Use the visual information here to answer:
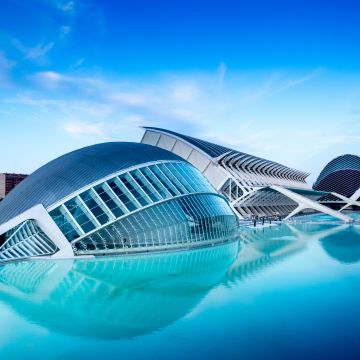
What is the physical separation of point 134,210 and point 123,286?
769cm

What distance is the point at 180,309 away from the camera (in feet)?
37.8

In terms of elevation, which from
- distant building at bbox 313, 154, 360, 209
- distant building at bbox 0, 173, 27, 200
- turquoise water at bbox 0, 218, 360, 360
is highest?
distant building at bbox 0, 173, 27, 200

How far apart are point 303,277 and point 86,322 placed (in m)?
9.77

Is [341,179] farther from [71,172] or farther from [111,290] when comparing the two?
[111,290]

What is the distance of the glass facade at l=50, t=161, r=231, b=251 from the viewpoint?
21031mm

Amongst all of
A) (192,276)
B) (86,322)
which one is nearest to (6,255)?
(192,276)

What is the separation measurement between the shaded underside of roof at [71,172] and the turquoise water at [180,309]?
4.10m

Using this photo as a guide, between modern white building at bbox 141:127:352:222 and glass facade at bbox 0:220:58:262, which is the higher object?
modern white building at bbox 141:127:352:222

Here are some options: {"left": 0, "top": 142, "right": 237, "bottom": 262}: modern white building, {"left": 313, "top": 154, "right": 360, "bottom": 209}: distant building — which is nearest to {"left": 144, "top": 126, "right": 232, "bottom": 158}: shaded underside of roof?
{"left": 0, "top": 142, "right": 237, "bottom": 262}: modern white building

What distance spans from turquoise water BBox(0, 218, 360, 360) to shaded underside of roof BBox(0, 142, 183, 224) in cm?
410

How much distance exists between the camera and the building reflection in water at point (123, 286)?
10.4 m

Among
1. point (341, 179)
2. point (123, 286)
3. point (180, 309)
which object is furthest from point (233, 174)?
point (341, 179)

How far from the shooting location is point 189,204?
25141 millimetres

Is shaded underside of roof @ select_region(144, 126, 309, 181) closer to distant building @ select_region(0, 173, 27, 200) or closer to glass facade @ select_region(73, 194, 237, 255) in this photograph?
glass facade @ select_region(73, 194, 237, 255)
